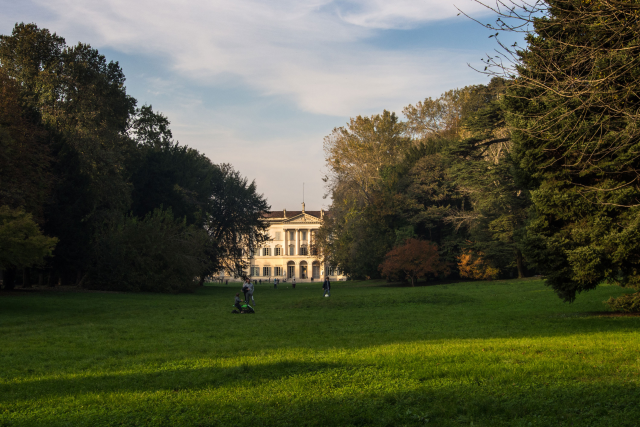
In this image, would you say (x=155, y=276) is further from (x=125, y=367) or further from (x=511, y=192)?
(x=125, y=367)

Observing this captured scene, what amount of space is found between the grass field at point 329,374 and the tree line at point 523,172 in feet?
7.40

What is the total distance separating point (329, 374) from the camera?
7410 mm

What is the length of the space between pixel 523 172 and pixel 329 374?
11524 millimetres

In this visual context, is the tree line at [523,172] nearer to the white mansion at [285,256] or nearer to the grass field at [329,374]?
the grass field at [329,374]

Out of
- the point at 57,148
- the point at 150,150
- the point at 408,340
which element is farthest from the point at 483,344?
the point at 150,150

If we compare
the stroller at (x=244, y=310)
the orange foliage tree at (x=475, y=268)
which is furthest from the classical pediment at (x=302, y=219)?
the stroller at (x=244, y=310)

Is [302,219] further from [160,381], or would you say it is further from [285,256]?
[160,381]

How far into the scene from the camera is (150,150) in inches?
1716

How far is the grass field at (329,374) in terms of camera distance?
18.1 ft

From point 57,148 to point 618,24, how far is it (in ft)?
97.2

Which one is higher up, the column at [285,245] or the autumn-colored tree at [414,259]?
the column at [285,245]

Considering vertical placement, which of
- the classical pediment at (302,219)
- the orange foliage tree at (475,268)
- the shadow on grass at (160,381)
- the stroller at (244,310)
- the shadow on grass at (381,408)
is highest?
the classical pediment at (302,219)

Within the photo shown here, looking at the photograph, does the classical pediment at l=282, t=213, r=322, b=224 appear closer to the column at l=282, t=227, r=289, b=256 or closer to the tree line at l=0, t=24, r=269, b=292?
the column at l=282, t=227, r=289, b=256

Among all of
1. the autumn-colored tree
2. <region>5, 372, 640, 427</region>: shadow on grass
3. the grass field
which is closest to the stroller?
the grass field
